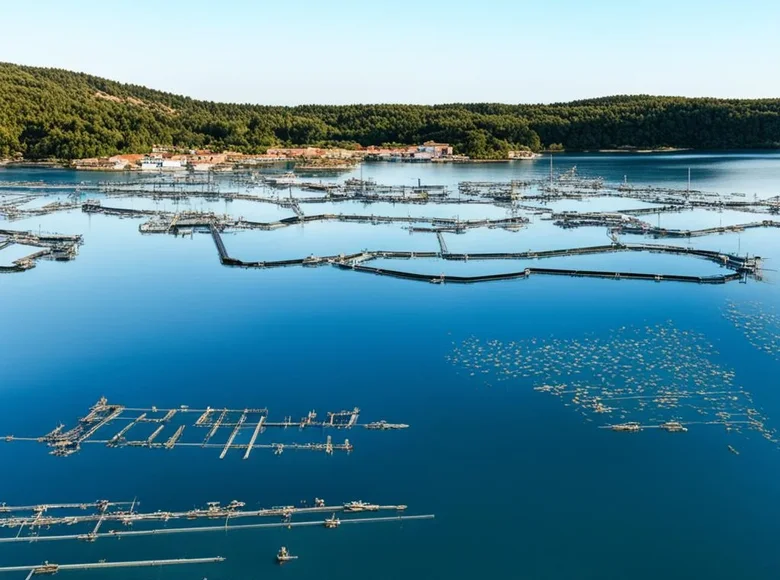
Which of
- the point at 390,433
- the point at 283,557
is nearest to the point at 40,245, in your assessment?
the point at 390,433

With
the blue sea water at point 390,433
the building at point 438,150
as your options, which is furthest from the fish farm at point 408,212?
the building at point 438,150

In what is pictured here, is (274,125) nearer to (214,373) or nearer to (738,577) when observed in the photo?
(214,373)

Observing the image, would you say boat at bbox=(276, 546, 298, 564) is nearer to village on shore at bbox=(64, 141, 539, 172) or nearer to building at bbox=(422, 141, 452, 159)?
village on shore at bbox=(64, 141, 539, 172)

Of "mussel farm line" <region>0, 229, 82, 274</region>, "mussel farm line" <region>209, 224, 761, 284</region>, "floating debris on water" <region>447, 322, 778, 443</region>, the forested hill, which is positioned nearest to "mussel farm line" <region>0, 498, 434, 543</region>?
"floating debris on water" <region>447, 322, 778, 443</region>

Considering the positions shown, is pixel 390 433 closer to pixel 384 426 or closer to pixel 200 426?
pixel 384 426

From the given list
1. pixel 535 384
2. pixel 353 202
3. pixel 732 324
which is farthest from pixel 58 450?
A: pixel 353 202
